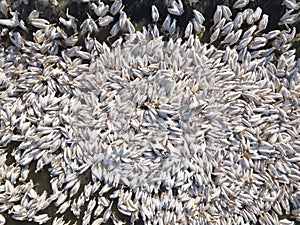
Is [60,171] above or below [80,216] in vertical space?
above

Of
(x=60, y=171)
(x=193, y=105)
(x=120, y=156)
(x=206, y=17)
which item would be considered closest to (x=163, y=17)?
(x=206, y=17)

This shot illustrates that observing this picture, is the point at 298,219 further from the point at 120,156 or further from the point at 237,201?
the point at 120,156

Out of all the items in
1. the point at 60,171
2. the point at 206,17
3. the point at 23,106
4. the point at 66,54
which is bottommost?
the point at 60,171

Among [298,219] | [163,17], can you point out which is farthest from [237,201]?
[163,17]

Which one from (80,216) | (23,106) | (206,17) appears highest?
(206,17)

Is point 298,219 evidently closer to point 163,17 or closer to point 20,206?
point 163,17

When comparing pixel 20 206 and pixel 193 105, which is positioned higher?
pixel 193 105
